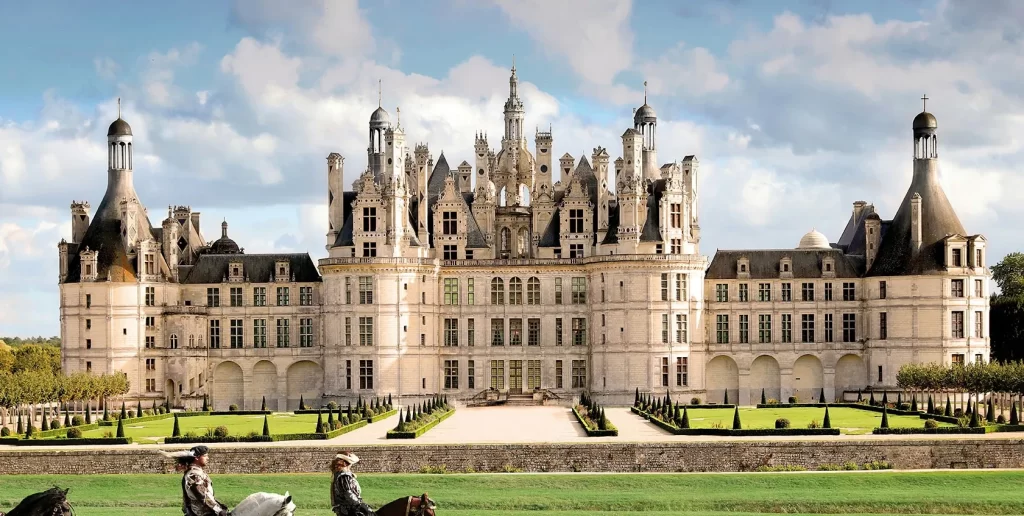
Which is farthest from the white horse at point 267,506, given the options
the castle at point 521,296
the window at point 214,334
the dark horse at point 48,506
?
the window at point 214,334

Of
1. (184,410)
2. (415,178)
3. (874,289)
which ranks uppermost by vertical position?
(415,178)

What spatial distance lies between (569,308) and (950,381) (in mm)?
21668

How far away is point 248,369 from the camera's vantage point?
89438 millimetres

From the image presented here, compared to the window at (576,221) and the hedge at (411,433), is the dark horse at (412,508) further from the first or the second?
the window at (576,221)

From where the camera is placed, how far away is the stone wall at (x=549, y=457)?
167ft

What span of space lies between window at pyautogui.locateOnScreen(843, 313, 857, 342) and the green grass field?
127ft

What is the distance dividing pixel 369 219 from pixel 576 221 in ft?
37.4

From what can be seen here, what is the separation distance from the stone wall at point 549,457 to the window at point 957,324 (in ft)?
109

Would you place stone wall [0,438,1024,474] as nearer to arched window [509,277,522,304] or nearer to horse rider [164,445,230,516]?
horse rider [164,445,230,516]

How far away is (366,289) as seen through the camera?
86.2 metres

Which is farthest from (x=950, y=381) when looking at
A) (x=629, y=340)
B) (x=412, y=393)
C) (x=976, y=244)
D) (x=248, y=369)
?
(x=248, y=369)

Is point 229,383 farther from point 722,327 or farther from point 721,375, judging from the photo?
point 722,327

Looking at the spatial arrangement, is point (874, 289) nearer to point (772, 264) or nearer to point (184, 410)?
point (772, 264)

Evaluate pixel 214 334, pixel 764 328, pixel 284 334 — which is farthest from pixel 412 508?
pixel 214 334
